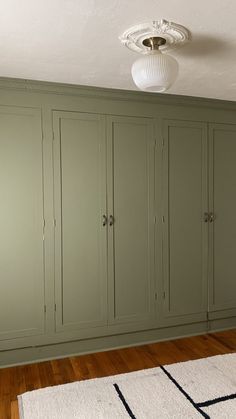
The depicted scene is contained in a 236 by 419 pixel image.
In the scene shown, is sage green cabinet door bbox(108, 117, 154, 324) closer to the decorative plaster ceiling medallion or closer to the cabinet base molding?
the cabinet base molding

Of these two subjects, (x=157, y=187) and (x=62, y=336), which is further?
(x=157, y=187)

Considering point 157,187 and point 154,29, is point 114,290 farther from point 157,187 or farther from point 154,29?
point 154,29

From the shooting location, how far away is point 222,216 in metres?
3.21

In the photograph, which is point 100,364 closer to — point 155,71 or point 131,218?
point 131,218

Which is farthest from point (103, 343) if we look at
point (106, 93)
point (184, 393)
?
point (106, 93)

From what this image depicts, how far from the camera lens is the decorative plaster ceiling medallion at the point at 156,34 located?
1.68 metres

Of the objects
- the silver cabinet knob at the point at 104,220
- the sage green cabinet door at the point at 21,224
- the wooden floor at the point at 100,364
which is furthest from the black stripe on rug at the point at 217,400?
the silver cabinet knob at the point at 104,220

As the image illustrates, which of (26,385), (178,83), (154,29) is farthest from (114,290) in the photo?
(154,29)

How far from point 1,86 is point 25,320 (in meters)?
1.86

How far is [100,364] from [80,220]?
118 cm

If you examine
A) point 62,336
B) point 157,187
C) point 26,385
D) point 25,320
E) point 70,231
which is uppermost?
point 157,187

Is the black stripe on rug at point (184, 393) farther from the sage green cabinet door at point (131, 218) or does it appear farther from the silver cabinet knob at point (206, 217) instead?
the silver cabinet knob at point (206, 217)

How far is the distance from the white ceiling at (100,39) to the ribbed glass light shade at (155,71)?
0.19 metres

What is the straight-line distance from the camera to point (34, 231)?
2.60 metres
